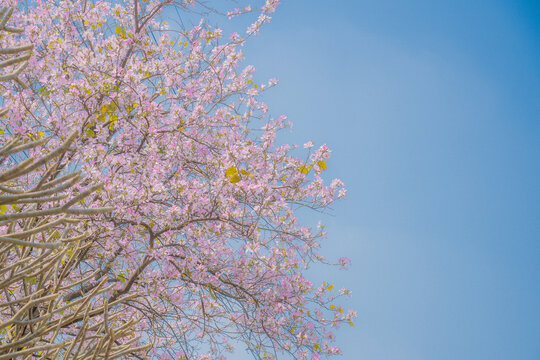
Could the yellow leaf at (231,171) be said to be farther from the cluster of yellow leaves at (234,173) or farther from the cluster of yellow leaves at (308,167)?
the cluster of yellow leaves at (308,167)

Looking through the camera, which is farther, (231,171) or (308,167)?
(308,167)

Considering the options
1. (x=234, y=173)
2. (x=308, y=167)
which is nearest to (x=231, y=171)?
(x=234, y=173)

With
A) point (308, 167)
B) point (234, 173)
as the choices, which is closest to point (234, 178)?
point (234, 173)

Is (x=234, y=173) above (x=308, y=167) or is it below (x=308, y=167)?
below

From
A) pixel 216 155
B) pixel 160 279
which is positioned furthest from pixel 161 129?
pixel 160 279

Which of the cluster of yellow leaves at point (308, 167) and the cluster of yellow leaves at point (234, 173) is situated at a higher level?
the cluster of yellow leaves at point (308, 167)

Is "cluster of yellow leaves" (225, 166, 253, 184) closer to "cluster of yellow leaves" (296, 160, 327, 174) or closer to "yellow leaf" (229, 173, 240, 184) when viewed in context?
"yellow leaf" (229, 173, 240, 184)

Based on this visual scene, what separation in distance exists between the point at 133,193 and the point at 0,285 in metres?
3.23

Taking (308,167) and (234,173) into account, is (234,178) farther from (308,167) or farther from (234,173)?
(308,167)

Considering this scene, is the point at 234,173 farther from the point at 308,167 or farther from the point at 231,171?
the point at 308,167

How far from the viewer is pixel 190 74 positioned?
6.56m

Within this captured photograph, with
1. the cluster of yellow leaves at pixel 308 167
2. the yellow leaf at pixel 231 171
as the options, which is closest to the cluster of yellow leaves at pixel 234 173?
the yellow leaf at pixel 231 171

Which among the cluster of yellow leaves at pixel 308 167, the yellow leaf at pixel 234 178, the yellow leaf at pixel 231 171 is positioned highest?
the cluster of yellow leaves at pixel 308 167

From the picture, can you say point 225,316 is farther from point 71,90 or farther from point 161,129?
→ point 71,90
